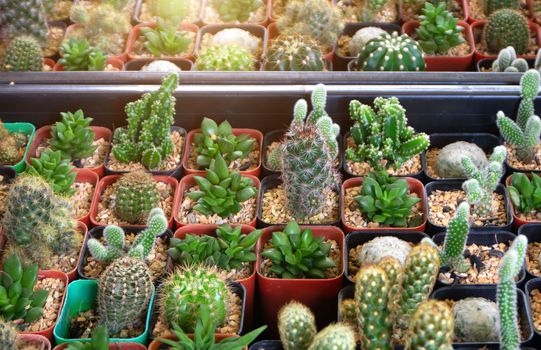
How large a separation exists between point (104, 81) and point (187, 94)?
442mm

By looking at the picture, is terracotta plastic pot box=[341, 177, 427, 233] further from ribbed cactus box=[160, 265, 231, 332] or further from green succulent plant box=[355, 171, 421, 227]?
ribbed cactus box=[160, 265, 231, 332]

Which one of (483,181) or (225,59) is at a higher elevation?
(225,59)

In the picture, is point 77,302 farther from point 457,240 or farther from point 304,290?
point 457,240

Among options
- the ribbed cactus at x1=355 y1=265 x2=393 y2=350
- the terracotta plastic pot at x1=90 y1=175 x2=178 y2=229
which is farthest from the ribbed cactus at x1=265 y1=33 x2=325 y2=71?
the ribbed cactus at x1=355 y1=265 x2=393 y2=350

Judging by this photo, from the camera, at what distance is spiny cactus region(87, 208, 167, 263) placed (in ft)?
10.5

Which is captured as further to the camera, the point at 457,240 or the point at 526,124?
the point at 526,124

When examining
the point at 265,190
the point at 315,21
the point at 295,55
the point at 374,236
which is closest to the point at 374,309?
the point at 374,236

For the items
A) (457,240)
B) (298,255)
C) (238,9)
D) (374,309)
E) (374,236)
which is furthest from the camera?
(238,9)

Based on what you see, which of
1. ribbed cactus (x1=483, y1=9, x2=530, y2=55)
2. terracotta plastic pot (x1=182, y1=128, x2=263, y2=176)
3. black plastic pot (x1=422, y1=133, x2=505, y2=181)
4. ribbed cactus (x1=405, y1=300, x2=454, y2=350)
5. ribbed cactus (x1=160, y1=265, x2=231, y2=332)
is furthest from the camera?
ribbed cactus (x1=483, y1=9, x2=530, y2=55)

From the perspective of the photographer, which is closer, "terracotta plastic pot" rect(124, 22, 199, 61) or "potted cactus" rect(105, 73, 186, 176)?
"potted cactus" rect(105, 73, 186, 176)

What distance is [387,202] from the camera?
344 cm

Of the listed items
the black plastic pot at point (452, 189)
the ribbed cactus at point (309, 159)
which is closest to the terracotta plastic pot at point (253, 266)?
the ribbed cactus at point (309, 159)

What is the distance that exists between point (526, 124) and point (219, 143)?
1.44 meters

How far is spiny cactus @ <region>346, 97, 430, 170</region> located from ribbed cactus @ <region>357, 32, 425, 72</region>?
0.40 meters
